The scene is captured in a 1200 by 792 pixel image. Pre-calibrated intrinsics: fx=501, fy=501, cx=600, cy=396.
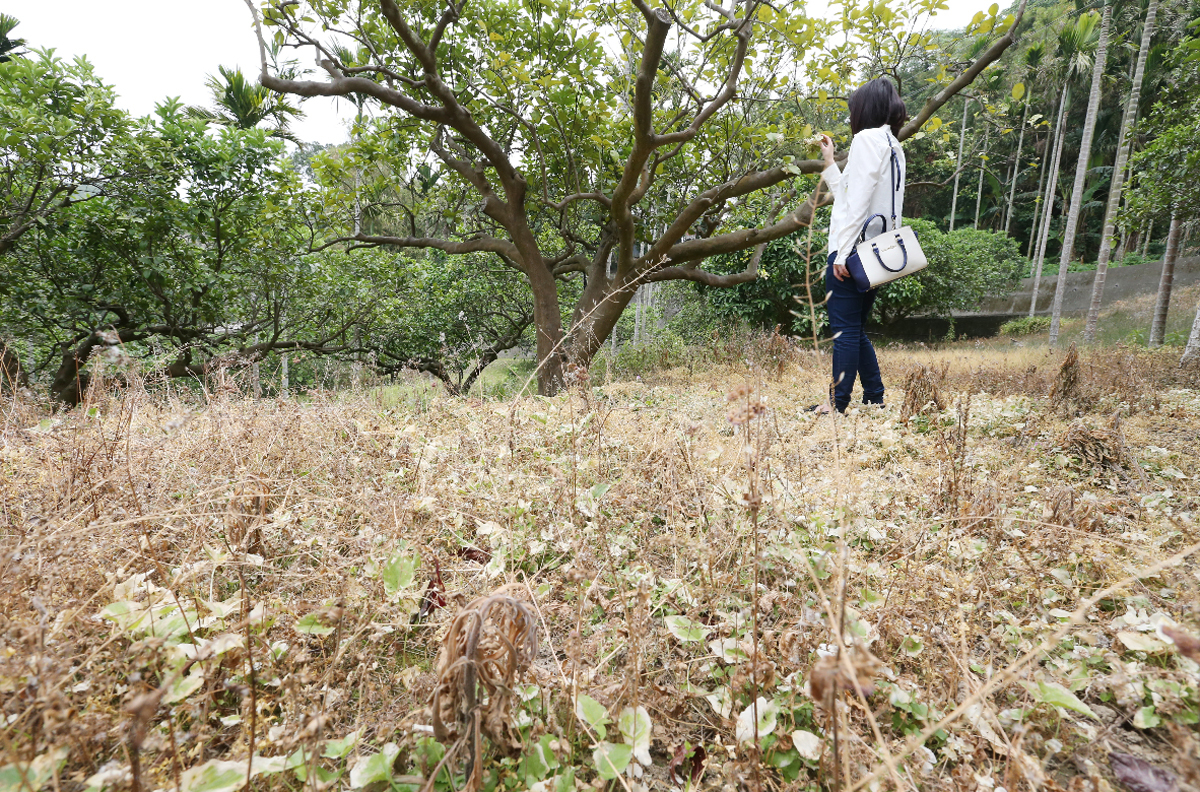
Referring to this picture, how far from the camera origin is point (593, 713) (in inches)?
38.9

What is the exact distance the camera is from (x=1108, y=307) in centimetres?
1770

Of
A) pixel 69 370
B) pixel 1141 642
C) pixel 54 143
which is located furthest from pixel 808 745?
pixel 69 370

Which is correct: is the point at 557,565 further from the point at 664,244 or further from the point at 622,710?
the point at 664,244

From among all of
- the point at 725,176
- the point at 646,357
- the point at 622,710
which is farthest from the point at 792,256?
the point at 622,710

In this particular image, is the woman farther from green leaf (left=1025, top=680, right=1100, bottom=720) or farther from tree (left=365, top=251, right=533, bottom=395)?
tree (left=365, top=251, right=533, bottom=395)

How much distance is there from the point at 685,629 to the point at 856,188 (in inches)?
114

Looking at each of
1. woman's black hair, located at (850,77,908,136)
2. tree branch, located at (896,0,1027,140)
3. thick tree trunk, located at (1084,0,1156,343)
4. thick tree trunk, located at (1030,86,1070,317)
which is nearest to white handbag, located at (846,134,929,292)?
woman's black hair, located at (850,77,908,136)

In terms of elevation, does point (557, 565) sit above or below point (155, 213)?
below

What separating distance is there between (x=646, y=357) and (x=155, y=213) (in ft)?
23.0

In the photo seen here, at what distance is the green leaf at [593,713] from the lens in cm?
98

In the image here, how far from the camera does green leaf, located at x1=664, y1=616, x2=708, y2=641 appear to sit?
1196 millimetres

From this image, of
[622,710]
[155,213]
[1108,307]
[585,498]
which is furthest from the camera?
[1108,307]

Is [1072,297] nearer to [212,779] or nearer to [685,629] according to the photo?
[685,629]

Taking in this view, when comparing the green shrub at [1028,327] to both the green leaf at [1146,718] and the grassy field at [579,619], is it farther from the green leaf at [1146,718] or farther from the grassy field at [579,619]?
the green leaf at [1146,718]
